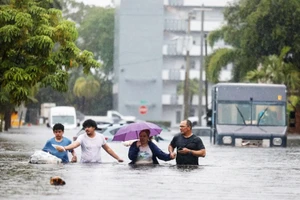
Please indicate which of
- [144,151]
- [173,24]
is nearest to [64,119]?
[173,24]

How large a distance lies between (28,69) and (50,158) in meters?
15.2

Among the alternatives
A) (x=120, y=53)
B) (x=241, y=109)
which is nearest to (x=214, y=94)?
(x=241, y=109)

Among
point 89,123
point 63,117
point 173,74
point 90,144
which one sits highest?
point 173,74

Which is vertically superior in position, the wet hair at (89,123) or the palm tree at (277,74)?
the palm tree at (277,74)

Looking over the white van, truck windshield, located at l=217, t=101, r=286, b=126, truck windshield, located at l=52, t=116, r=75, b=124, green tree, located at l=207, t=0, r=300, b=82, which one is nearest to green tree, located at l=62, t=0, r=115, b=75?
the white van

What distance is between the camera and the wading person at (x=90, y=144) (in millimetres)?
23500

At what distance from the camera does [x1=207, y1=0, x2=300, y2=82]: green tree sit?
75.1 m

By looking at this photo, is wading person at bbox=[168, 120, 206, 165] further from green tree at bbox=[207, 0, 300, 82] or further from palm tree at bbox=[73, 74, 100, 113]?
palm tree at bbox=[73, 74, 100, 113]

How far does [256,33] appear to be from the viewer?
75.6 meters

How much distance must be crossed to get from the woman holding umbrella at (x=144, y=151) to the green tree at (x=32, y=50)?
48.3 ft

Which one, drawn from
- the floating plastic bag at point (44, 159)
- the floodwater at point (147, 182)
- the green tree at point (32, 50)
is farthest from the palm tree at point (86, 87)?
the floating plastic bag at point (44, 159)

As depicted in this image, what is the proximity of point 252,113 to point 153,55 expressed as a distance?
76869 millimetres

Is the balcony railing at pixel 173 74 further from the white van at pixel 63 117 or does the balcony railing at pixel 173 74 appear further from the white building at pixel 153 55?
the white van at pixel 63 117

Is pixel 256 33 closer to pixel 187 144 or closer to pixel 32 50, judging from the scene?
pixel 32 50
